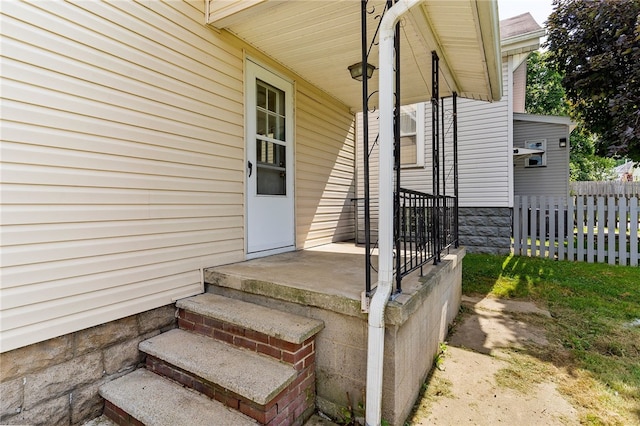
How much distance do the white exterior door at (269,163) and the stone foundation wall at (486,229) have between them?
4.41 metres

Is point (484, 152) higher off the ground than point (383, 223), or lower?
higher

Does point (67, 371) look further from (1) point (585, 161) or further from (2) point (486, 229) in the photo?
(1) point (585, 161)

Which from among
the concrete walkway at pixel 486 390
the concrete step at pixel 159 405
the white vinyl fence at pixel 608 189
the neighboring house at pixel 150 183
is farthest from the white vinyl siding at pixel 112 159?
the white vinyl fence at pixel 608 189

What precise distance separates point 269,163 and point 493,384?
2812 millimetres

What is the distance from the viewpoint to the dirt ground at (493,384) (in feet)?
6.31

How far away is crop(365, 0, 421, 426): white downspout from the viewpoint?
→ 170cm

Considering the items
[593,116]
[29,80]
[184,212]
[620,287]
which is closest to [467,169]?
[620,287]

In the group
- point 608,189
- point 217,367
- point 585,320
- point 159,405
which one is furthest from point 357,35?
point 608,189

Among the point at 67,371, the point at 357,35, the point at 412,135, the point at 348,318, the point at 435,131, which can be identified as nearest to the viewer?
the point at 67,371

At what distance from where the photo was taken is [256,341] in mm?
1978

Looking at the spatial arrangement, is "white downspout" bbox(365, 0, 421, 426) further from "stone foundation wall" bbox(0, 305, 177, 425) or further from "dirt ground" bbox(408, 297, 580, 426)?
"stone foundation wall" bbox(0, 305, 177, 425)

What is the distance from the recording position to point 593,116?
793 cm

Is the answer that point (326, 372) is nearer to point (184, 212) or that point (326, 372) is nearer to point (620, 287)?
point (184, 212)

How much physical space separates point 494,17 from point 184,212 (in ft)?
8.92
